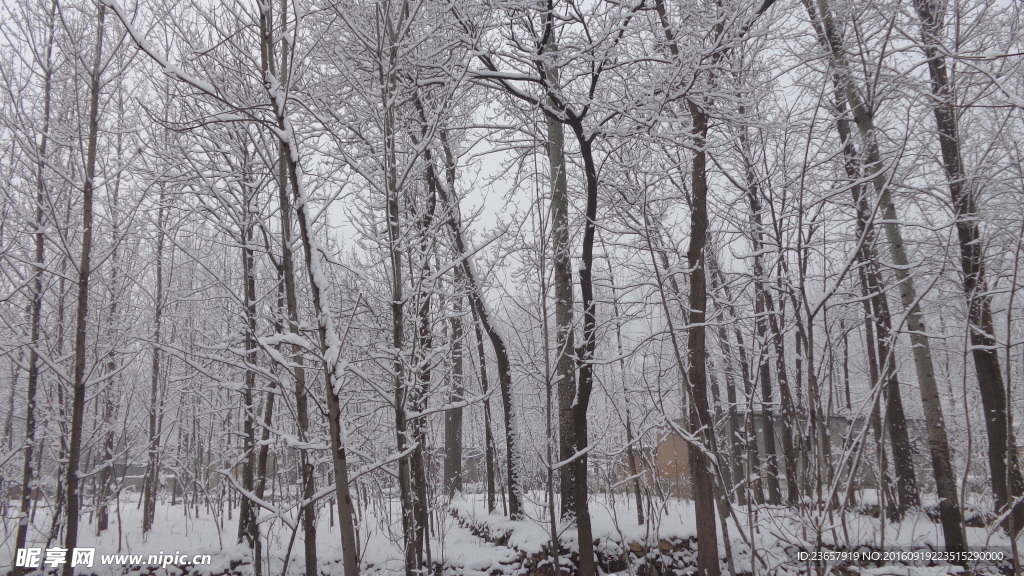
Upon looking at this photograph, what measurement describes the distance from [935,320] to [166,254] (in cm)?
1891

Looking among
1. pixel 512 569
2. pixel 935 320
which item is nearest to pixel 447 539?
pixel 512 569

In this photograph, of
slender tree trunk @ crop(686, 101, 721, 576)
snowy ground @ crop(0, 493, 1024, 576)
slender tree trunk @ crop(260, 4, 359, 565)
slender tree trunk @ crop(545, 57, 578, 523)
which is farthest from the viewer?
snowy ground @ crop(0, 493, 1024, 576)

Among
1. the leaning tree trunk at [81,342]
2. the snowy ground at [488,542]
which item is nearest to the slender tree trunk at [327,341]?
the snowy ground at [488,542]

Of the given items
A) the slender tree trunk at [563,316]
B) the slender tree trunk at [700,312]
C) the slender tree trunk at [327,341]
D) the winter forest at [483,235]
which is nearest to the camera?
the slender tree trunk at [327,341]

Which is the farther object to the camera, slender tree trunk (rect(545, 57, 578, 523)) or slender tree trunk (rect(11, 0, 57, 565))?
slender tree trunk (rect(11, 0, 57, 565))

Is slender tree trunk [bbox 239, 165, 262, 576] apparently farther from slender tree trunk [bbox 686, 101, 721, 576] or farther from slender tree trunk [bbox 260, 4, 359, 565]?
slender tree trunk [bbox 686, 101, 721, 576]

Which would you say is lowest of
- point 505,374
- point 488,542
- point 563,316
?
point 488,542

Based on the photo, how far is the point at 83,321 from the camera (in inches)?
180

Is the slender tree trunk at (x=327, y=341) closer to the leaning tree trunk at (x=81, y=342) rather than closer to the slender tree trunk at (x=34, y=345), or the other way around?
the leaning tree trunk at (x=81, y=342)

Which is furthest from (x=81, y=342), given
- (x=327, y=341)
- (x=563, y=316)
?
(x=563, y=316)

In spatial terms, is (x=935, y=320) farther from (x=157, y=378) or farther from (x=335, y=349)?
(x=157, y=378)

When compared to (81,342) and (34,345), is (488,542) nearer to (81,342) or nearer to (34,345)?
(81,342)

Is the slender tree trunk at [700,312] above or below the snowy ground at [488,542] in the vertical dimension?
above

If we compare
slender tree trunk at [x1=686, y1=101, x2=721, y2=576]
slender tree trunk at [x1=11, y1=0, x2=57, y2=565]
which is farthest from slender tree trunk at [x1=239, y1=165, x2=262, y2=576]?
slender tree trunk at [x1=686, y1=101, x2=721, y2=576]
